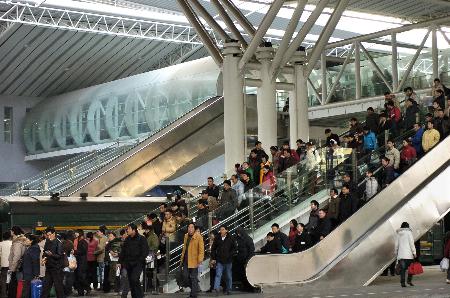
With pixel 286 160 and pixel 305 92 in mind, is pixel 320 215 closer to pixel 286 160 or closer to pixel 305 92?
pixel 286 160

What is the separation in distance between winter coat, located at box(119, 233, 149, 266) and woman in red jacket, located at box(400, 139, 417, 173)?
6189mm

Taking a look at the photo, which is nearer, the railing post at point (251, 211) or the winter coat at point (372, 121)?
the railing post at point (251, 211)

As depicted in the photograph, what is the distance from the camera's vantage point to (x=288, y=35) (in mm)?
27891

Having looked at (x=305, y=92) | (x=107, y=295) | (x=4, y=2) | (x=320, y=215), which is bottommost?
(x=107, y=295)

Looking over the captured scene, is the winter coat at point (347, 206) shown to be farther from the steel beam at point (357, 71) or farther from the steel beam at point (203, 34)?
the steel beam at point (357, 71)

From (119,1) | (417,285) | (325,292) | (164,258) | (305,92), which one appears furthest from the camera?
(119,1)

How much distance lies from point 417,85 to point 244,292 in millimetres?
17655

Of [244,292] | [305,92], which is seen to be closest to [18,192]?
[305,92]

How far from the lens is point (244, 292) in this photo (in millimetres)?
19969

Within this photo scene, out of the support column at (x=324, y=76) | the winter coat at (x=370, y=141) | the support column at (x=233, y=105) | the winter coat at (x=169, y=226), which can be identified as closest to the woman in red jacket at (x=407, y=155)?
the winter coat at (x=370, y=141)

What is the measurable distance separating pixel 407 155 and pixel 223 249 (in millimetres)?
4502

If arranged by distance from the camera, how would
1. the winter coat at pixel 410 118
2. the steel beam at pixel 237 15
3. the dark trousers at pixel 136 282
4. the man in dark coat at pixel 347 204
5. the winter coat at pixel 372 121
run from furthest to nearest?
the steel beam at pixel 237 15, the winter coat at pixel 372 121, the winter coat at pixel 410 118, the man in dark coat at pixel 347 204, the dark trousers at pixel 136 282

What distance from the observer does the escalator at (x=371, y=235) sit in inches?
764

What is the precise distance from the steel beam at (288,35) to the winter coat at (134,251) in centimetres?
1145
